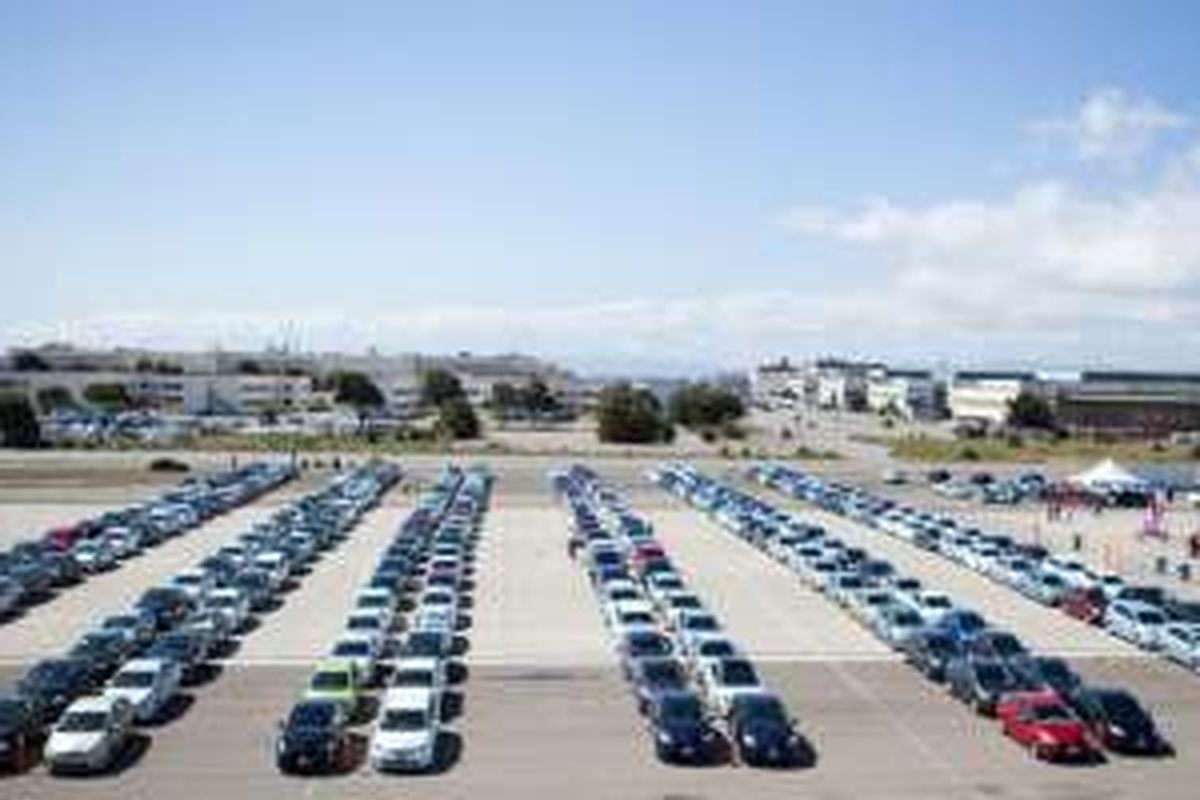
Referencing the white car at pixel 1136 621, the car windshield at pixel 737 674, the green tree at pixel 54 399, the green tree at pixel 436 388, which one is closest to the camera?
the car windshield at pixel 737 674

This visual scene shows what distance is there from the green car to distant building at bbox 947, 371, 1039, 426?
134 metres

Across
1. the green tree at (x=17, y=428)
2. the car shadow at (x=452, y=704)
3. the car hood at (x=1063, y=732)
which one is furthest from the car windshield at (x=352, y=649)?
the green tree at (x=17, y=428)

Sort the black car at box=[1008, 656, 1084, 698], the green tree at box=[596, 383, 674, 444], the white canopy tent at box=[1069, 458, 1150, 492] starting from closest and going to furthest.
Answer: the black car at box=[1008, 656, 1084, 698] → the white canopy tent at box=[1069, 458, 1150, 492] → the green tree at box=[596, 383, 674, 444]

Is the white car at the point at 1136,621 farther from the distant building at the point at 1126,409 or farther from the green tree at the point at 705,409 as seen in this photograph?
the distant building at the point at 1126,409

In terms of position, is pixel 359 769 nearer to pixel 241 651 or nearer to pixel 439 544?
pixel 241 651

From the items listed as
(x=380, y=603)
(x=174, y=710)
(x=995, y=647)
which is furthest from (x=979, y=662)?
(x=174, y=710)

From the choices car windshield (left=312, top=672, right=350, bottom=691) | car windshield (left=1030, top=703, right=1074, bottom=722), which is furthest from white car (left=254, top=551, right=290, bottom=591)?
car windshield (left=1030, top=703, right=1074, bottom=722)

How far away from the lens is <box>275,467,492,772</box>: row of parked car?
22.7 metres

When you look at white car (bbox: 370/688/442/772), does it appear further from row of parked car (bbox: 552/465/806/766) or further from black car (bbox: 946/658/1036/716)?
black car (bbox: 946/658/1036/716)

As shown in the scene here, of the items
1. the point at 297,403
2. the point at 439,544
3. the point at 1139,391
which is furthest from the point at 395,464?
the point at 1139,391

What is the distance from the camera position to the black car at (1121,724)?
2395cm

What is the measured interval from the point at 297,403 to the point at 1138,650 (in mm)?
136754

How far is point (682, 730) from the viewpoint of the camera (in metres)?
23.5

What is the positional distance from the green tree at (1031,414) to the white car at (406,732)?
411 feet
